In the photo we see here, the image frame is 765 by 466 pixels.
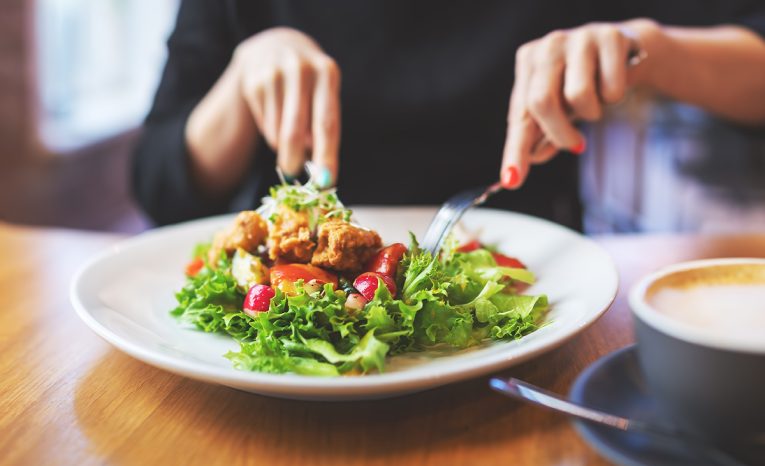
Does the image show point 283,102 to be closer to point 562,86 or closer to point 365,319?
point 562,86

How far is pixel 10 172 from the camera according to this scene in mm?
3664

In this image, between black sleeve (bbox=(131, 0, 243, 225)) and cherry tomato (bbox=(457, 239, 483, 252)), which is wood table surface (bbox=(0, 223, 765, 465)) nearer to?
cherry tomato (bbox=(457, 239, 483, 252))

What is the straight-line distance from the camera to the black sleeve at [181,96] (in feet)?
5.54

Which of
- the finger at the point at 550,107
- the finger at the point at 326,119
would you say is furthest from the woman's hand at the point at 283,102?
the finger at the point at 550,107

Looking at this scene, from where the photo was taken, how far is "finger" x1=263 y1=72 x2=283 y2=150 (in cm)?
130

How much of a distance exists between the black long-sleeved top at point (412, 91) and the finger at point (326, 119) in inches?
15.1

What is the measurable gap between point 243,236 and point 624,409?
0.59 m

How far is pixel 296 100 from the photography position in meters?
1.26

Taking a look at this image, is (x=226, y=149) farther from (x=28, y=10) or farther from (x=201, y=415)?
(x=28, y=10)

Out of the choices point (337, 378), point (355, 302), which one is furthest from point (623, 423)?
point (355, 302)

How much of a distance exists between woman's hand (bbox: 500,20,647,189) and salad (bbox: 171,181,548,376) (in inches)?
7.8

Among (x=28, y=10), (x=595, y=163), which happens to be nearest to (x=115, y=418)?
(x=28, y=10)

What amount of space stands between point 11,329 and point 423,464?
645 millimetres

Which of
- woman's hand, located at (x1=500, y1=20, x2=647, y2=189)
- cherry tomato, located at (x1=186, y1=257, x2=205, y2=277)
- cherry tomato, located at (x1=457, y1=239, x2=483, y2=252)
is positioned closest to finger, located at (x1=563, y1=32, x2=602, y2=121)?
woman's hand, located at (x1=500, y1=20, x2=647, y2=189)
